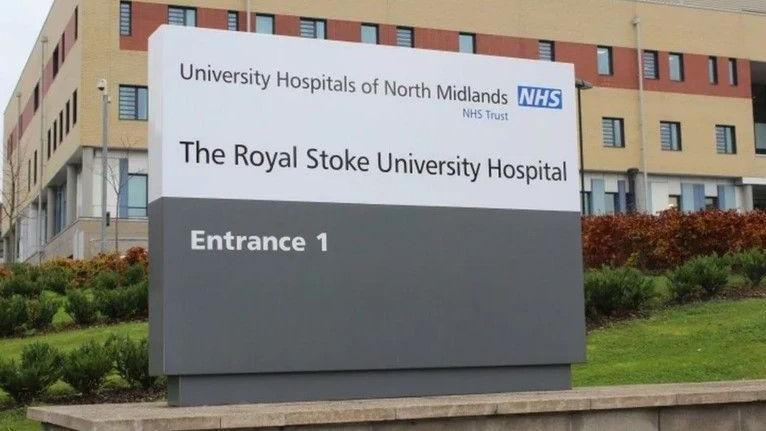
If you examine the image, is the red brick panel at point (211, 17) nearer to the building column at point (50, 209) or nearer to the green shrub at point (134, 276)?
the building column at point (50, 209)

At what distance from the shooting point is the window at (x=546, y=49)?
4969cm

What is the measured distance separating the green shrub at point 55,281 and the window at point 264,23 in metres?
20.9

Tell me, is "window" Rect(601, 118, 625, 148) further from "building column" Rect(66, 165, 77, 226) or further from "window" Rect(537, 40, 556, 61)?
"building column" Rect(66, 165, 77, 226)

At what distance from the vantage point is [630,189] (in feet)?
165

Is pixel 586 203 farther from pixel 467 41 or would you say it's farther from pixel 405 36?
pixel 405 36

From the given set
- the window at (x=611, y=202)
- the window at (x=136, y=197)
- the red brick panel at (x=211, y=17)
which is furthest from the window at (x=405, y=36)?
the window at (x=136, y=197)

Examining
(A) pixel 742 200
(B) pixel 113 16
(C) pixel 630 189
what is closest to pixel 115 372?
(B) pixel 113 16

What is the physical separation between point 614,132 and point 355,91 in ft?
144

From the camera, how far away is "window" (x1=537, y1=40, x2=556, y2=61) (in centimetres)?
4969

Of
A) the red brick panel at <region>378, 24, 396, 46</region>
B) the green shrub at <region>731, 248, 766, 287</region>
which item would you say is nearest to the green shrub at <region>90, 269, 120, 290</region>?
the green shrub at <region>731, 248, 766, 287</region>

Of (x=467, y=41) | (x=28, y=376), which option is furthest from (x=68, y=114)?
(x=28, y=376)

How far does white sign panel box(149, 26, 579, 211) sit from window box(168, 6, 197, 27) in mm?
36792

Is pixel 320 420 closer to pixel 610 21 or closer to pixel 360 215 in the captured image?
pixel 360 215

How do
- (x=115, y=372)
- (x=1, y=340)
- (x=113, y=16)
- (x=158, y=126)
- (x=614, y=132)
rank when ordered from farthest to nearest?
(x=614, y=132) → (x=113, y=16) → (x=1, y=340) → (x=115, y=372) → (x=158, y=126)
